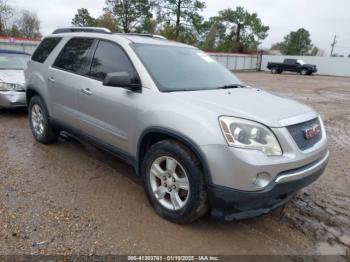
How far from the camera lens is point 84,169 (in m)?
4.51

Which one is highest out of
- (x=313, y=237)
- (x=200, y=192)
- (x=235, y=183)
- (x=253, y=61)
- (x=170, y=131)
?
(x=170, y=131)

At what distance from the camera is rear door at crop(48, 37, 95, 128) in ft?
14.2

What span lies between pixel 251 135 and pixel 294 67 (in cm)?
3814

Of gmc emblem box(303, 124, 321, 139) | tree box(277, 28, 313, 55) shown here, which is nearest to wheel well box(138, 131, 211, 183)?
gmc emblem box(303, 124, 321, 139)

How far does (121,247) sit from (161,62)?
6.82ft

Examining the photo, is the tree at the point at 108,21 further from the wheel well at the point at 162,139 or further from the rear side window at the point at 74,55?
the wheel well at the point at 162,139

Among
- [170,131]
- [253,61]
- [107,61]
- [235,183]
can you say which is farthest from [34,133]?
[253,61]

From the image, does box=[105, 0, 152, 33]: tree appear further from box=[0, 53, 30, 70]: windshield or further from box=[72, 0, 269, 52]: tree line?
box=[0, 53, 30, 70]: windshield

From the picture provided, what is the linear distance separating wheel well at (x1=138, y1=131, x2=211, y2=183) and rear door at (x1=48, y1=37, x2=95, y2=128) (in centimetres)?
135

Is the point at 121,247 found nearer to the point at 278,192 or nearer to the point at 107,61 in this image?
the point at 278,192

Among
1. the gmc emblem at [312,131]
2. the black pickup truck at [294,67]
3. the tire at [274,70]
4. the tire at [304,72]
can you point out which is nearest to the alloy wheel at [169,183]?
the gmc emblem at [312,131]

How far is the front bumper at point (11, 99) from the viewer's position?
7074mm

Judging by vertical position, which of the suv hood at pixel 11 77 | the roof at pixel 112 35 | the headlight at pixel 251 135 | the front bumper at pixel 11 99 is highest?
the roof at pixel 112 35

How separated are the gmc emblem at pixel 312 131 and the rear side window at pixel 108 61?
1.88 meters
